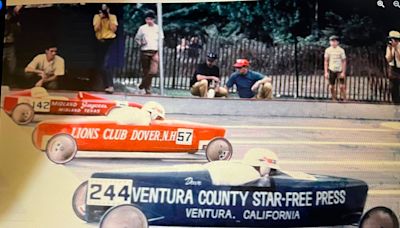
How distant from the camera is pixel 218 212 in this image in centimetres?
35

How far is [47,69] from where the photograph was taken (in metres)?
0.38

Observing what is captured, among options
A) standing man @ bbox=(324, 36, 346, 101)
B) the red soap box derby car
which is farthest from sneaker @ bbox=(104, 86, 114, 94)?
standing man @ bbox=(324, 36, 346, 101)

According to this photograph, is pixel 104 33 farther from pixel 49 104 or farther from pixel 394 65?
pixel 394 65

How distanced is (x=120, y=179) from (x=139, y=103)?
57 millimetres

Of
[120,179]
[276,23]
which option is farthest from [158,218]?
[276,23]

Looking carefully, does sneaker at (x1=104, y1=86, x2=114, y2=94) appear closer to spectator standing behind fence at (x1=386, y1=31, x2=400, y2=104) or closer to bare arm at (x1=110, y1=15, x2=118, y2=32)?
bare arm at (x1=110, y1=15, x2=118, y2=32)

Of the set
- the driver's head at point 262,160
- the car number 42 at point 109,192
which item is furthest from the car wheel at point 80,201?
the driver's head at point 262,160

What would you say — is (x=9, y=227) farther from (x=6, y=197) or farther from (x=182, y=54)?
(x=182, y=54)

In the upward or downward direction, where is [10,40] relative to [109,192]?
upward

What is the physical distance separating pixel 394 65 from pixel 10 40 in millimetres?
276

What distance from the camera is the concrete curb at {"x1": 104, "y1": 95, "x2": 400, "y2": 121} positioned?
38cm

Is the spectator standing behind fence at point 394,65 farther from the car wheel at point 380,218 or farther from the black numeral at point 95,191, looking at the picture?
the black numeral at point 95,191

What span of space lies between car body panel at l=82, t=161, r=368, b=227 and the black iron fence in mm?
64

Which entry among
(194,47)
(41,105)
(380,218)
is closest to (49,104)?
(41,105)
